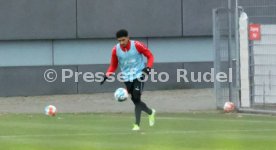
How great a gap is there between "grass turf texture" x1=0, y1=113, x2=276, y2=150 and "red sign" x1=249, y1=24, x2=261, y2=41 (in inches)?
72.5

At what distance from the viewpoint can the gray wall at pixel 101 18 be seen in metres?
26.1

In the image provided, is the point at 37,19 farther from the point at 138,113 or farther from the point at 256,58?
the point at 138,113

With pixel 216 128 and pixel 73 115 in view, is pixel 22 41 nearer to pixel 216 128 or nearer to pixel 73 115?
pixel 73 115

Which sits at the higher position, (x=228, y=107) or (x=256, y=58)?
(x=256, y=58)

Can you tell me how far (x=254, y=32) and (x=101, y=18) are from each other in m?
6.84

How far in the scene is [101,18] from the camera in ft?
87.7

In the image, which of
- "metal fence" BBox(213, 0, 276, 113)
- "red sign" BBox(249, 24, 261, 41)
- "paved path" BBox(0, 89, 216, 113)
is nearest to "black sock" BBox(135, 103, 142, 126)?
"metal fence" BBox(213, 0, 276, 113)

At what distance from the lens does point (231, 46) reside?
2136cm

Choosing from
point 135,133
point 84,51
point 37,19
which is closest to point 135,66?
point 135,133

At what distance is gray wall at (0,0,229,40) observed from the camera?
85.8 feet

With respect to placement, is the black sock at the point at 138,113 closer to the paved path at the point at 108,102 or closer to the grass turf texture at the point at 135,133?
the grass turf texture at the point at 135,133

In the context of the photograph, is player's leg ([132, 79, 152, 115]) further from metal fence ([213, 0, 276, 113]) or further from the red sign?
the red sign

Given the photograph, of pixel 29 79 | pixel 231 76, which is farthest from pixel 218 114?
pixel 29 79

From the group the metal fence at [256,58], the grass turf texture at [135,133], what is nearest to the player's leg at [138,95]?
the grass turf texture at [135,133]
